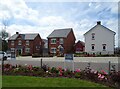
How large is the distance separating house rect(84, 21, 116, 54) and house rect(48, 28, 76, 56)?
7.65 m

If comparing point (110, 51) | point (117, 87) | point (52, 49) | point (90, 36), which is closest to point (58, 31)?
point (52, 49)

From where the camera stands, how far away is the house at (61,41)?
56675 millimetres

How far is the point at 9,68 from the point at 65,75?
4.66 meters

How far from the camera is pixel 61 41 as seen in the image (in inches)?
2248

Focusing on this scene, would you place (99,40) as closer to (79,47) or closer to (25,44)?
(79,47)

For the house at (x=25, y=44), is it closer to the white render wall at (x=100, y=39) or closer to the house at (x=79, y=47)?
the house at (x=79, y=47)

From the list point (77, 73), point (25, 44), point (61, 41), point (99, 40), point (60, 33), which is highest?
point (60, 33)

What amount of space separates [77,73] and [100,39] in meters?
40.0

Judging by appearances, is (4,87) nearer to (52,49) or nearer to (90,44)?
(90,44)

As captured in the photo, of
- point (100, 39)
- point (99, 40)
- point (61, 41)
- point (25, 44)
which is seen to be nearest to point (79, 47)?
point (61, 41)

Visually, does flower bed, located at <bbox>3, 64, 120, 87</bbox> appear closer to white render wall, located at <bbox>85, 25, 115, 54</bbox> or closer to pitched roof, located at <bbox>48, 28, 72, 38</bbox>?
white render wall, located at <bbox>85, 25, 115, 54</bbox>

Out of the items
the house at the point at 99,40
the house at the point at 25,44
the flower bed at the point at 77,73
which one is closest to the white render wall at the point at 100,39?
the house at the point at 99,40

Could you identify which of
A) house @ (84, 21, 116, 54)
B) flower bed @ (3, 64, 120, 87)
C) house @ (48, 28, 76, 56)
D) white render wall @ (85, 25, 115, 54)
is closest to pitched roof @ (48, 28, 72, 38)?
house @ (48, 28, 76, 56)

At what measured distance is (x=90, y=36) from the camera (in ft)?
168
